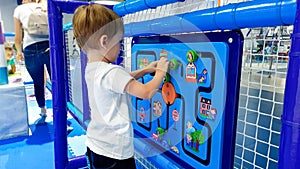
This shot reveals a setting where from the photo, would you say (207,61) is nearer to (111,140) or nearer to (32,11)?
(111,140)

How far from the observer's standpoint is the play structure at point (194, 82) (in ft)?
1.36

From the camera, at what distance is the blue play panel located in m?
0.56

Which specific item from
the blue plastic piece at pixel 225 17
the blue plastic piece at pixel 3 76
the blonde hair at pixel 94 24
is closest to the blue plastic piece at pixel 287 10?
the blue plastic piece at pixel 225 17

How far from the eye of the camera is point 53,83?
0.93m

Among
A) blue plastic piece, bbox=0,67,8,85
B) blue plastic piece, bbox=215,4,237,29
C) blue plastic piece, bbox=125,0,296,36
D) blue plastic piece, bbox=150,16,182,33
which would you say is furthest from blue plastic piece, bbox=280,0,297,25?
blue plastic piece, bbox=0,67,8,85

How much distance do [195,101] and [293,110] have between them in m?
0.31

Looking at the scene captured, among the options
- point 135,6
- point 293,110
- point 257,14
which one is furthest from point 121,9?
point 293,110

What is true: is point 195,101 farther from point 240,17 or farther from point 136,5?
point 136,5

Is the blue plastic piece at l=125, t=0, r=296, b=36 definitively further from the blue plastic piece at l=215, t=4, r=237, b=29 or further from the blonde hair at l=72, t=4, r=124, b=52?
the blonde hair at l=72, t=4, r=124, b=52

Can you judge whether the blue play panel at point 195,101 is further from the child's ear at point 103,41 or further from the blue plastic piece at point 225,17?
the child's ear at point 103,41

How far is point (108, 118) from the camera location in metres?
0.64

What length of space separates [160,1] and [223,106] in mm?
A: 347

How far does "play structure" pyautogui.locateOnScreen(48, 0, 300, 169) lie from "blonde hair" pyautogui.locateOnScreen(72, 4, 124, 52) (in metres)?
0.17

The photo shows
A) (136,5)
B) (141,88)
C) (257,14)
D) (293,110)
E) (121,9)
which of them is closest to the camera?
(293,110)
